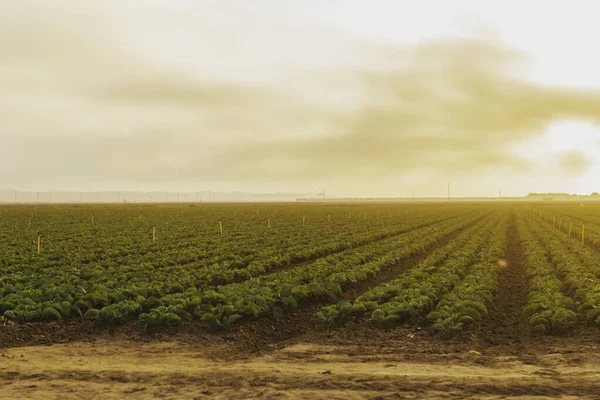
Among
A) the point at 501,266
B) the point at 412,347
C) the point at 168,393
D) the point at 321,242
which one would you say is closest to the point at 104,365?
the point at 168,393

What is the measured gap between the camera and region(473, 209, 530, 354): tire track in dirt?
1215 centimetres

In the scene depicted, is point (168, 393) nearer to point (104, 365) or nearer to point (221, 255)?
point (104, 365)

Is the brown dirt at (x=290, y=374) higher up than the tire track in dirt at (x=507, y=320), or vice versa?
the brown dirt at (x=290, y=374)

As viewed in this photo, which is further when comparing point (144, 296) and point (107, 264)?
point (107, 264)

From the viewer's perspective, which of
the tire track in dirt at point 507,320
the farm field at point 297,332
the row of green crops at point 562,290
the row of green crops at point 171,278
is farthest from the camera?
the row of green crops at point 171,278

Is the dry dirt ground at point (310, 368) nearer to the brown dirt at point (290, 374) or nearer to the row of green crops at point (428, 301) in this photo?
the brown dirt at point (290, 374)

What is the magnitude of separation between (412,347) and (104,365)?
6.19 m

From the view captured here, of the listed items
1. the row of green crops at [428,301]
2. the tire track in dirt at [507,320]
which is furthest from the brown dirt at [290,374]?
the row of green crops at [428,301]

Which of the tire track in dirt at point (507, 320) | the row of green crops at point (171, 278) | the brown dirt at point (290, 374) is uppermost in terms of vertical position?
the row of green crops at point (171, 278)

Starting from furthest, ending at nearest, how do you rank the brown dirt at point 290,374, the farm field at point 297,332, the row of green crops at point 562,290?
1. the row of green crops at point 562,290
2. the farm field at point 297,332
3. the brown dirt at point 290,374

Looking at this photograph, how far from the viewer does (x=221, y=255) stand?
2623 cm

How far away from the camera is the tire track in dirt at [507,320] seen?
12.1 meters

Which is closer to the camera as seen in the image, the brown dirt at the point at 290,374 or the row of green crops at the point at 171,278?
the brown dirt at the point at 290,374

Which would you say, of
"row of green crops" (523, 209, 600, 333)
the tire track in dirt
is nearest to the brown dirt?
the tire track in dirt
